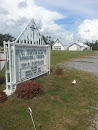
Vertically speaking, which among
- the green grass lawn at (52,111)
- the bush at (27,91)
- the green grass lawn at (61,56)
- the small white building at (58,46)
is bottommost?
the green grass lawn at (52,111)

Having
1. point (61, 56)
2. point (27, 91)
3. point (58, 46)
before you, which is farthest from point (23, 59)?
point (58, 46)

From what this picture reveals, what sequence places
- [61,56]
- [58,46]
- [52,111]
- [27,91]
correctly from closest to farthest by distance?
[52,111], [27,91], [61,56], [58,46]

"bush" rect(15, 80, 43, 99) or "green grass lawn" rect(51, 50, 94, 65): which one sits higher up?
"green grass lawn" rect(51, 50, 94, 65)

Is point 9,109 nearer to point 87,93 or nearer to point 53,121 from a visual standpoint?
point 53,121

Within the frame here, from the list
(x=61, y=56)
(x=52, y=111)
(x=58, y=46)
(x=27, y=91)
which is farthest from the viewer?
(x=58, y=46)

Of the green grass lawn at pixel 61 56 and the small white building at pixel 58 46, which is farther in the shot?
the small white building at pixel 58 46

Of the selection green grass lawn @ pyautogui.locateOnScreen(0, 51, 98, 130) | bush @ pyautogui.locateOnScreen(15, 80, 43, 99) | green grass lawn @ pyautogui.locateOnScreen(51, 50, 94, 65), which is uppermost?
green grass lawn @ pyautogui.locateOnScreen(51, 50, 94, 65)

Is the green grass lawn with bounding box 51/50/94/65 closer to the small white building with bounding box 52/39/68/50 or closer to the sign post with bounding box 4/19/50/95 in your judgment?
the sign post with bounding box 4/19/50/95

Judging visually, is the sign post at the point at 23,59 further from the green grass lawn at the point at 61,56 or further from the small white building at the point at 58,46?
the small white building at the point at 58,46

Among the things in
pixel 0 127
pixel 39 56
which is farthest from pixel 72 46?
pixel 0 127

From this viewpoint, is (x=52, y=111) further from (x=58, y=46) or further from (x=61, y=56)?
(x=58, y=46)

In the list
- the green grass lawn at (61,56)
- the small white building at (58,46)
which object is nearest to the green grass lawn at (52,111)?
the green grass lawn at (61,56)

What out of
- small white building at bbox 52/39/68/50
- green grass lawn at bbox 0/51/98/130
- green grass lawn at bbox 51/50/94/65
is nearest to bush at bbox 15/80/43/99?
green grass lawn at bbox 0/51/98/130

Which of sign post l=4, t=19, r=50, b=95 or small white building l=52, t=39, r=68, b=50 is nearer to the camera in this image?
sign post l=4, t=19, r=50, b=95
